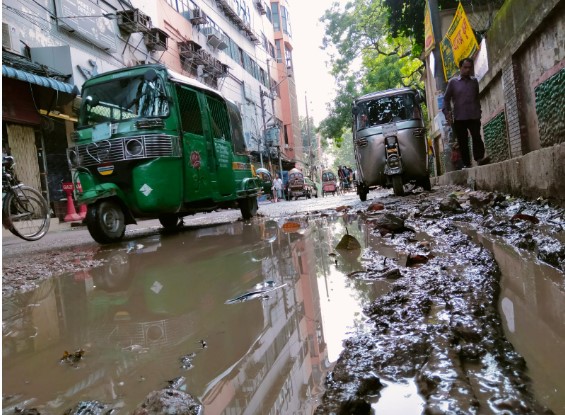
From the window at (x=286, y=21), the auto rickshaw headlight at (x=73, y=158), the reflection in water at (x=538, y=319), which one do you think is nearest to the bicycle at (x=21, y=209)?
the auto rickshaw headlight at (x=73, y=158)

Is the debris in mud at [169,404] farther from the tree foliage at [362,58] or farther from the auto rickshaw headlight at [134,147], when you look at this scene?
the tree foliage at [362,58]

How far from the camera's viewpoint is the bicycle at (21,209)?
5.90 metres

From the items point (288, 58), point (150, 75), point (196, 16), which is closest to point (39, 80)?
point (150, 75)

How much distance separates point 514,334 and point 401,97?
813 centimetres

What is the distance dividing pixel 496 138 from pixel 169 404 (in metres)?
7.82

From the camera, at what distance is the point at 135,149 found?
16.9ft

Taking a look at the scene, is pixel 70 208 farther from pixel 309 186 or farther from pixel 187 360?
pixel 309 186

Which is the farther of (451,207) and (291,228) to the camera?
(291,228)

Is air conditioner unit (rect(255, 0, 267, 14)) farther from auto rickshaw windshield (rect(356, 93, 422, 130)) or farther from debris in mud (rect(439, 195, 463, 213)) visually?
debris in mud (rect(439, 195, 463, 213))

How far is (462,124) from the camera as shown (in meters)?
6.89

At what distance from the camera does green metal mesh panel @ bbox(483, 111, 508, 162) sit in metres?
7.01

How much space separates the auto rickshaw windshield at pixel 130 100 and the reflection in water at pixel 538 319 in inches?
172

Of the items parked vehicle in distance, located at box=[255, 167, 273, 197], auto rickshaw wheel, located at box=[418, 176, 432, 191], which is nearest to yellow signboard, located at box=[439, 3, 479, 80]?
auto rickshaw wheel, located at box=[418, 176, 432, 191]

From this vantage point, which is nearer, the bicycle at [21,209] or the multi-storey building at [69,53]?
the bicycle at [21,209]
